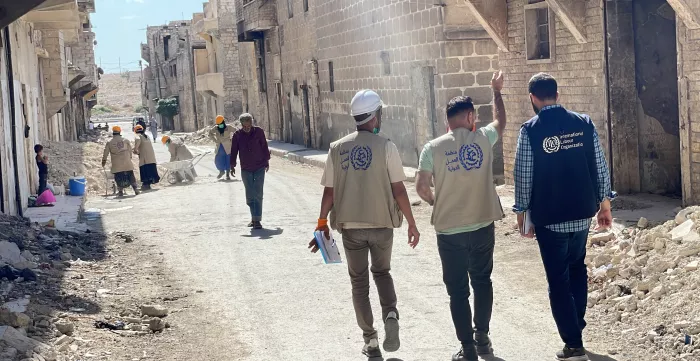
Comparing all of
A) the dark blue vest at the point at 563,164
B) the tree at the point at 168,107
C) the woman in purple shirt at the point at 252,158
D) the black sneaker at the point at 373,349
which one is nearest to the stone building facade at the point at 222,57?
the tree at the point at 168,107

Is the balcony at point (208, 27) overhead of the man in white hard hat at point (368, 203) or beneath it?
overhead

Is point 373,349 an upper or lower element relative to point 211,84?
lower

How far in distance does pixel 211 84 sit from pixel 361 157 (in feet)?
149

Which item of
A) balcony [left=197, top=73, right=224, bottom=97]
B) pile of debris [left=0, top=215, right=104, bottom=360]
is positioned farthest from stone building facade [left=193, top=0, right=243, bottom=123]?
pile of debris [left=0, top=215, right=104, bottom=360]

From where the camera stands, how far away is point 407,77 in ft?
67.1

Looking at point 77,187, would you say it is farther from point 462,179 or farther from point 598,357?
point 598,357

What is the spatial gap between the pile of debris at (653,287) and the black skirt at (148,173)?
1314cm

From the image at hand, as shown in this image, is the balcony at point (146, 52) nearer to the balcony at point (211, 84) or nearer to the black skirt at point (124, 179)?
the balcony at point (211, 84)

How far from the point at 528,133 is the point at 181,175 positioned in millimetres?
16410

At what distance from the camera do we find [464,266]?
5.82 meters

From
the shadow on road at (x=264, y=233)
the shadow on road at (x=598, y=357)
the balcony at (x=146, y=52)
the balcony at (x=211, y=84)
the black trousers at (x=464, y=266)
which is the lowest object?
the shadow on road at (x=598, y=357)

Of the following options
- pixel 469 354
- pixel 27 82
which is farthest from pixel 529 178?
pixel 27 82

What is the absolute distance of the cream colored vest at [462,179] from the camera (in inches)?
226

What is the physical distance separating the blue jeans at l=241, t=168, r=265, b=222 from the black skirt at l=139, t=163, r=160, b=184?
848 cm
